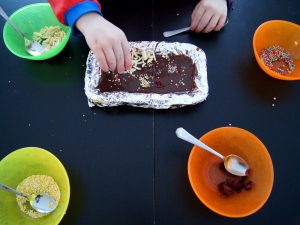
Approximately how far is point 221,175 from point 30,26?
715mm

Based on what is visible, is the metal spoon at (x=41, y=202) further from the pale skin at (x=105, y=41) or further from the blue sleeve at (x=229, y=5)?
the blue sleeve at (x=229, y=5)

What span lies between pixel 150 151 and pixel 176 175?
9 cm

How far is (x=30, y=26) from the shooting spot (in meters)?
0.89

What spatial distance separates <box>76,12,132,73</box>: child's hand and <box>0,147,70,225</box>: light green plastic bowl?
27 centimetres

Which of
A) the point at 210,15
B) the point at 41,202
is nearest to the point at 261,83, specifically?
the point at 210,15

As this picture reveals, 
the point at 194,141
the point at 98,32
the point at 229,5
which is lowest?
the point at 194,141

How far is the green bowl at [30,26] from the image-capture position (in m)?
0.83

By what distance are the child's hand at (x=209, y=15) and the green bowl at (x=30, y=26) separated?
0.38 metres

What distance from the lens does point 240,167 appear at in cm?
70

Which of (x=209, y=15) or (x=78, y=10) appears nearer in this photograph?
(x=78, y=10)

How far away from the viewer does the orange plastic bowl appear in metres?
0.83

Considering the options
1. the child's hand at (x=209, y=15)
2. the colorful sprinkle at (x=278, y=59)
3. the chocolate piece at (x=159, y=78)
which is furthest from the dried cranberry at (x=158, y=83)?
the colorful sprinkle at (x=278, y=59)

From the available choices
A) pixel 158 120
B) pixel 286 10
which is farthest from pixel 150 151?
pixel 286 10

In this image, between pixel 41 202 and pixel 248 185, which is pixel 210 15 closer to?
pixel 248 185
